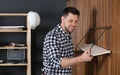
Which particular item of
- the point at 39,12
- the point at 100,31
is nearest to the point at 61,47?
the point at 100,31

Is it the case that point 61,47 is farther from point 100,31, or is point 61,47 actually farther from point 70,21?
point 100,31

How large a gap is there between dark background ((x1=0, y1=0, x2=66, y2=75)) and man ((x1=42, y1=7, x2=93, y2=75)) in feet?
6.24

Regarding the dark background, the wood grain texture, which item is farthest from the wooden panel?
the dark background

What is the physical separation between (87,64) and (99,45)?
1.51 feet

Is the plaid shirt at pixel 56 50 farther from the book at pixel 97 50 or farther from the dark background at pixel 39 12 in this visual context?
the dark background at pixel 39 12

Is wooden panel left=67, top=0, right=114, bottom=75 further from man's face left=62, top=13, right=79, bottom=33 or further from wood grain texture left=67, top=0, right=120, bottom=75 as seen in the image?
man's face left=62, top=13, right=79, bottom=33

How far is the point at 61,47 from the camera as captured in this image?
2275mm

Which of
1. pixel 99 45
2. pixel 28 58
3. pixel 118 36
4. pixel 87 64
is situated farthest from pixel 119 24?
pixel 28 58

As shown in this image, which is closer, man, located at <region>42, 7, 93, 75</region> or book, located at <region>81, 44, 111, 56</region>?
book, located at <region>81, 44, 111, 56</region>

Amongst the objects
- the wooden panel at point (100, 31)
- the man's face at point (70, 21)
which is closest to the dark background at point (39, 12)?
the wooden panel at point (100, 31)

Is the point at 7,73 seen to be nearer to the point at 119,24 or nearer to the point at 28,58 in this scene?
the point at 28,58

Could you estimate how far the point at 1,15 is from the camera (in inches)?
158

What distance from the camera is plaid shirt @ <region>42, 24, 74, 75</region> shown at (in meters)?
2.22

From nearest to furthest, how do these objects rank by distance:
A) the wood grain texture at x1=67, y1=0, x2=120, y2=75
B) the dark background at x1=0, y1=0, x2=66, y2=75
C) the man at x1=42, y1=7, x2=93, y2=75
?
1. the wood grain texture at x1=67, y1=0, x2=120, y2=75
2. the man at x1=42, y1=7, x2=93, y2=75
3. the dark background at x1=0, y1=0, x2=66, y2=75
